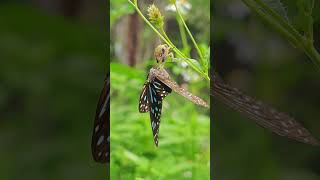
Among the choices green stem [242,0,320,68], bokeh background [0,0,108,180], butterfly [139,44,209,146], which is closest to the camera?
green stem [242,0,320,68]

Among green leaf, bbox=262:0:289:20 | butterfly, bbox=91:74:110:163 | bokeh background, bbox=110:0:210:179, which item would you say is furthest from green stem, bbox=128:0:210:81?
green leaf, bbox=262:0:289:20

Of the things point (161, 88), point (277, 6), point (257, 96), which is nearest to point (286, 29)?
point (277, 6)

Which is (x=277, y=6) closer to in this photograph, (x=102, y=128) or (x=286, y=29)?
(x=286, y=29)

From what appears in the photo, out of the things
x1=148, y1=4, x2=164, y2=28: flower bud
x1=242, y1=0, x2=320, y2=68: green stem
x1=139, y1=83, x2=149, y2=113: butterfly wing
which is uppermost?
x1=148, y1=4, x2=164, y2=28: flower bud

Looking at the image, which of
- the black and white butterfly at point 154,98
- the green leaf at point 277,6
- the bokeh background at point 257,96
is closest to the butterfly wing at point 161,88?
the black and white butterfly at point 154,98

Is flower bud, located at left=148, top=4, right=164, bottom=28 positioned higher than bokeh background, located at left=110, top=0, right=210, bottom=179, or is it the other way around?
flower bud, located at left=148, top=4, right=164, bottom=28

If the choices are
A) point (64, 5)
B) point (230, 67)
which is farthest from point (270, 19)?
point (64, 5)

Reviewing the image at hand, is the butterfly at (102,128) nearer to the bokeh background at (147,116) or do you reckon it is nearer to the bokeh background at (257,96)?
the bokeh background at (147,116)

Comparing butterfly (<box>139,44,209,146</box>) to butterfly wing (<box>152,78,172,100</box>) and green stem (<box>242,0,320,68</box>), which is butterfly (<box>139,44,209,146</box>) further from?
green stem (<box>242,0,320,68</box>)
